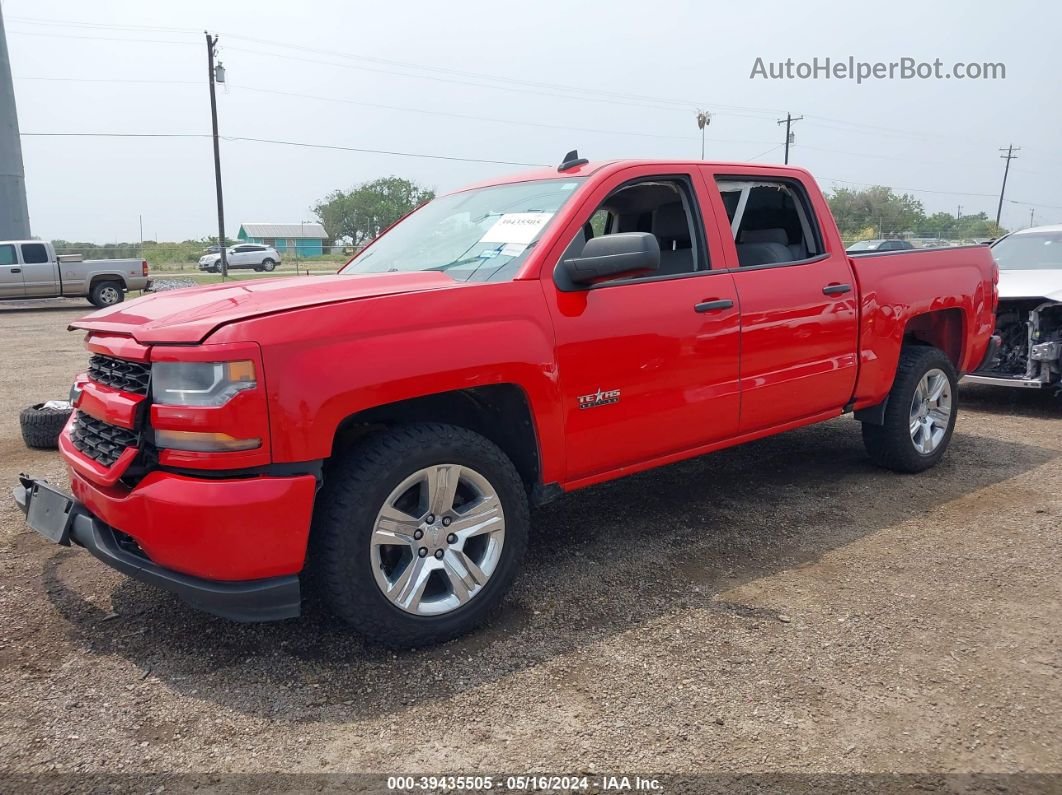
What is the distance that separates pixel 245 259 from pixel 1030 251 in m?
43.1

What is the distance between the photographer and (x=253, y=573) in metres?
2.69

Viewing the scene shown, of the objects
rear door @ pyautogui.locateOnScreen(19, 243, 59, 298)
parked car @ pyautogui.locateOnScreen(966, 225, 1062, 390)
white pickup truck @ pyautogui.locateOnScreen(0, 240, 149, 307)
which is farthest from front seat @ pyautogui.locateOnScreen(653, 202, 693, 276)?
rear door @ pyautogui.locateOnScreen(19, 243, 59, 298)

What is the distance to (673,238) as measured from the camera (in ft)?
14.3

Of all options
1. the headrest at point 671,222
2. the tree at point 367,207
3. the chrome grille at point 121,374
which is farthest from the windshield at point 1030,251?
the tree at point 367,207

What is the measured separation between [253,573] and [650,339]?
1.91 meters

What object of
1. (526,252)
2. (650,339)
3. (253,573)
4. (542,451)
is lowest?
(253,573)

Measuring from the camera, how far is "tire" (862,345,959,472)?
4.99 meters

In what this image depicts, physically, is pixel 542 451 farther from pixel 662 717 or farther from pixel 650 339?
pixel 662 717

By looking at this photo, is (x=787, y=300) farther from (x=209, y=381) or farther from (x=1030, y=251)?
(x=1030, y=251)

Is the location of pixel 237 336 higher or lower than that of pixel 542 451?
higher

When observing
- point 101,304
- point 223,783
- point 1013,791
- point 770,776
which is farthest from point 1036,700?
point 101,304

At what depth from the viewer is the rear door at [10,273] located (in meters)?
20.0

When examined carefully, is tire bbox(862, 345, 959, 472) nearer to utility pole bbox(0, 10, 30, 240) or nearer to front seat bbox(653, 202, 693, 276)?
front seat bbox(653, 202, 693, 276)

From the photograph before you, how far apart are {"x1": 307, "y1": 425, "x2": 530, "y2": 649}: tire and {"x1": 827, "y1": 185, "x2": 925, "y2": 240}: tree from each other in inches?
1861
